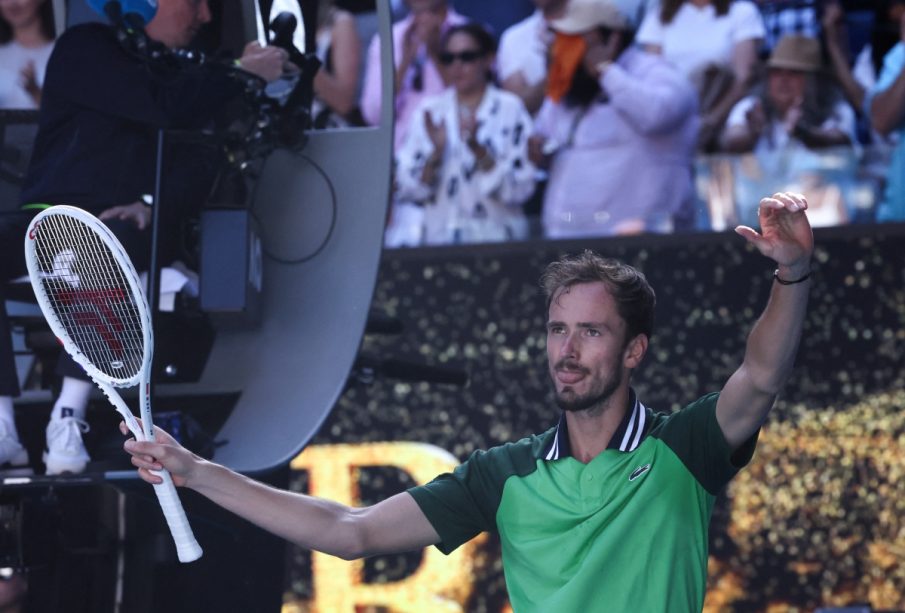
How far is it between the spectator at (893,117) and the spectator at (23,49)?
260 centimetres

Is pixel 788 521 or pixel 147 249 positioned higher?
pixel 147 249

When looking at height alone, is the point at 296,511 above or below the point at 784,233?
below

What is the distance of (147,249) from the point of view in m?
3.09

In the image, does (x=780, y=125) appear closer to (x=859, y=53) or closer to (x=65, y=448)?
(x=859, y=53)

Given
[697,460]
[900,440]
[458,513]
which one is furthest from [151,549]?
[900,440]

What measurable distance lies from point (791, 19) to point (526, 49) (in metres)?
0.90

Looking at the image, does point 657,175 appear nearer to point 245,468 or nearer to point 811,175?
point 811,175

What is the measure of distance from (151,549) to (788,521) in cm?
229

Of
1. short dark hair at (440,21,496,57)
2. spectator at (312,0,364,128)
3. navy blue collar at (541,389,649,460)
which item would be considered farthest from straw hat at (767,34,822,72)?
navy blue collar at (541,389,649,460)

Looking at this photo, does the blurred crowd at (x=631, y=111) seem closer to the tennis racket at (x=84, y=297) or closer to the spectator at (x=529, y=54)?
the spectator at (x=529, y=54)

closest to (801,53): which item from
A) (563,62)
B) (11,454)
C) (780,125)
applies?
(780,125)

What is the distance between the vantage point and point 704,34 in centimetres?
460

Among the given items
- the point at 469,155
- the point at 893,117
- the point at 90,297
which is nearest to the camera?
the point at 90,297

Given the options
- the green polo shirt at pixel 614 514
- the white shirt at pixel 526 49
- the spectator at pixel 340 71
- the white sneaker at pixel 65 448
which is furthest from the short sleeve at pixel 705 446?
the spectator at pixel 340 71
